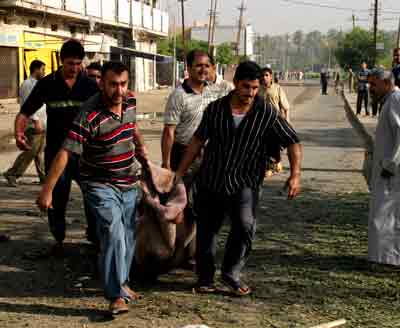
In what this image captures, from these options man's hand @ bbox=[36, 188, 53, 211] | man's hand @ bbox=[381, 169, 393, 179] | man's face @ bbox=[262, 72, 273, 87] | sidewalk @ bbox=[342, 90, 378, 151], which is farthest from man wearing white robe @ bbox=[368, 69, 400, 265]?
sidewalk @ bbox=[342, 90, 378, 151]

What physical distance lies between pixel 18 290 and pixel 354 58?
8411 cm

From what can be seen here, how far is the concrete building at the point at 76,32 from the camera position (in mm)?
29000

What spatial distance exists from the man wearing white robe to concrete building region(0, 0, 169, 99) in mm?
23674

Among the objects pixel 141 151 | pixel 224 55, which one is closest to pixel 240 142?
pixel 141 151

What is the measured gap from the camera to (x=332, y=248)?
6.84m

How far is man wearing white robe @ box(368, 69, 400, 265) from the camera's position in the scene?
5.95 m

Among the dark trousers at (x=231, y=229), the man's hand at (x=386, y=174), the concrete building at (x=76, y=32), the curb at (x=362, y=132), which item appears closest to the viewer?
the dark trousers at (x=231, y=229)

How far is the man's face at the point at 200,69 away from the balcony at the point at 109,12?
23.9m

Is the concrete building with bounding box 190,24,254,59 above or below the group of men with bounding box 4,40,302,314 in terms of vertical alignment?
above

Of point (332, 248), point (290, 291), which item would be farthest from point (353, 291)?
point (332, 248)

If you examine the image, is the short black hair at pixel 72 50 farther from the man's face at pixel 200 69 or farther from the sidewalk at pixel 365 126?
the sidewalk at pixel 365 126

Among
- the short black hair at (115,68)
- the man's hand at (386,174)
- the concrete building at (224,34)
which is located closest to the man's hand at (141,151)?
the short black hair at (115,68)

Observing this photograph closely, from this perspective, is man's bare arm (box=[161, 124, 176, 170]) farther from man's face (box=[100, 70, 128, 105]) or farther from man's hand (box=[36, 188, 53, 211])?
man's hand (box=[36, 188, 53, 211])

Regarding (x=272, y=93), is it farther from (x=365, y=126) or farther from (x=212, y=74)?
(x=365, y=126)
